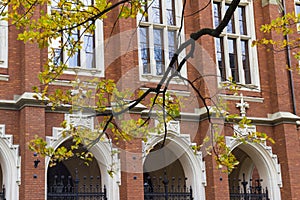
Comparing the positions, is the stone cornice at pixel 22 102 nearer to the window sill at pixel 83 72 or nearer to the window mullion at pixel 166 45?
the window sill at pixel 83 72

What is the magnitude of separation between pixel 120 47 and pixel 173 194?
462cm

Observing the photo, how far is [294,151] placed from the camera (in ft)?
63.0

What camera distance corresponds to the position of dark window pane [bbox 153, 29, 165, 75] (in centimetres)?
1838

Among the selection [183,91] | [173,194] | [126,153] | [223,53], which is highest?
[223,53]

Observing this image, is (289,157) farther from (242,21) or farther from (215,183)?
(242,21)

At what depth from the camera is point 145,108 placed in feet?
56.0

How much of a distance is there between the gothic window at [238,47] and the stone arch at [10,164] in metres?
7.38

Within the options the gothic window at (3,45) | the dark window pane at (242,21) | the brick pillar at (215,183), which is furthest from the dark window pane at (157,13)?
the gothic window at (3,45)

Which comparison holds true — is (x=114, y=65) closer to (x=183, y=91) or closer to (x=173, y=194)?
(x=183, y=91)

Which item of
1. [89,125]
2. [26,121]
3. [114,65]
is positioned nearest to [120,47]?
[114,65]

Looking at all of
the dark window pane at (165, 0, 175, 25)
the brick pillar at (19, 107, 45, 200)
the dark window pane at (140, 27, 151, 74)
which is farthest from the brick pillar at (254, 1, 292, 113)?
the brick pillar at (19, 107, 45, 200)

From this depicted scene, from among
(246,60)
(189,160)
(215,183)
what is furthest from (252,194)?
(246,60)

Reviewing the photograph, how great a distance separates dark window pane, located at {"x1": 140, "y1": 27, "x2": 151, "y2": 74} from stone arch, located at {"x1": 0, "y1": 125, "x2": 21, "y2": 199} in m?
4.80

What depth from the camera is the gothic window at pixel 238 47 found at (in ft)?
63.9
